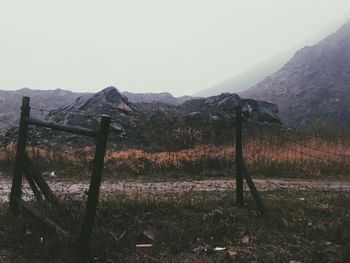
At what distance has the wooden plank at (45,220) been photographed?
562cm

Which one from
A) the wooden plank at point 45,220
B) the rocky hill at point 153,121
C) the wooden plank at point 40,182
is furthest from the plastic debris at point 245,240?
the rocky hill at point 153,121

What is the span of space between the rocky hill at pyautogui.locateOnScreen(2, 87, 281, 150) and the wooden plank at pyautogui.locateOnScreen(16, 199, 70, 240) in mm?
15040

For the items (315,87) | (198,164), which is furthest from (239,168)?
(315,87)

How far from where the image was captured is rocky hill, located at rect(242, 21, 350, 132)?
43094mm

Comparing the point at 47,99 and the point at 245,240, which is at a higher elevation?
the point at 47,99

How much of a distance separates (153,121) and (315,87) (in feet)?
101

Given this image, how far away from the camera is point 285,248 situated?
632 cm

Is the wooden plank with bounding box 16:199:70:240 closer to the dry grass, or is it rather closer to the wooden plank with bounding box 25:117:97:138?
the wooden plank with bounding box 25:117:97:138

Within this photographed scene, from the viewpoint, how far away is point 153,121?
91.7 ft

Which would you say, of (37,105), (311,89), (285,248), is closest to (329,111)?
(311,89)

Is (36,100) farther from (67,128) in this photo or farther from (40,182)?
(67,128)

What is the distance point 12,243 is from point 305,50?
73.5 m

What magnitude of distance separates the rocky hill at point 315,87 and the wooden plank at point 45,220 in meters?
32.2

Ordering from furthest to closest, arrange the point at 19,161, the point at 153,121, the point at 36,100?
1. the point at 36,100
2. the point at 153,121
3. the point at 19,161
